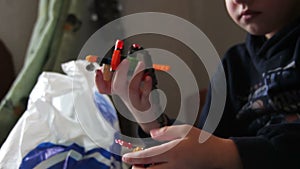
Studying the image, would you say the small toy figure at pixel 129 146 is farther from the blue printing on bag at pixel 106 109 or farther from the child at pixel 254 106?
the blue printing on bag at pixel 106 109

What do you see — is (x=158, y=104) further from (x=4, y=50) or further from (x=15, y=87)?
(x=4, y=50)

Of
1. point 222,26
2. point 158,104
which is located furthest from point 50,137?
point 222,26

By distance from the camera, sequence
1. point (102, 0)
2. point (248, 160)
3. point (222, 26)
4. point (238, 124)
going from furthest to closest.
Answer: point (222, 26) → point (102, 0) → point (238, 124) → point (248, 160)

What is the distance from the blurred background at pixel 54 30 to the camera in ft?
2.67

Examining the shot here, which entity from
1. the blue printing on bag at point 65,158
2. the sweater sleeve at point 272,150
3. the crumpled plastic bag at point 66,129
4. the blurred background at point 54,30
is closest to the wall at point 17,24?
the blurred background at point 54,30

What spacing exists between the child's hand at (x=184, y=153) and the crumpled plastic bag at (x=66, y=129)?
0.37 ft

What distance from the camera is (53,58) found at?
866mm

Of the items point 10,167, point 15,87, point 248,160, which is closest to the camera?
point 248,160

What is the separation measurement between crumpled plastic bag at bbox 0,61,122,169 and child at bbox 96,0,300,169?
12cm

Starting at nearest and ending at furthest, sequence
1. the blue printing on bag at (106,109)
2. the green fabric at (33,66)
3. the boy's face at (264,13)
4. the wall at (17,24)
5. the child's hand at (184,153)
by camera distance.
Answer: the child's hand at (184,153) < the boy's face at (264,13) < the blue printing on bag at (106,109) < the green fabric at (33,66) < the wall at (17,24)

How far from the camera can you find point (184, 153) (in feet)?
1.39

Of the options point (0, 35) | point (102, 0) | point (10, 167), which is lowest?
point (10, 167)

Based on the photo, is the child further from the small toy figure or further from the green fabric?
the green fabric

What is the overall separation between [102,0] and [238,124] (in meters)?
0.44
